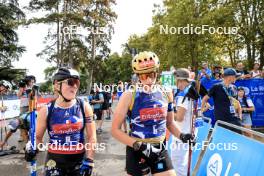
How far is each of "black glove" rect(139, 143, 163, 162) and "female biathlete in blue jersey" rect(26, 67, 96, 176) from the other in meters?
0.56

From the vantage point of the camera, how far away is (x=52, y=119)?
149 inches

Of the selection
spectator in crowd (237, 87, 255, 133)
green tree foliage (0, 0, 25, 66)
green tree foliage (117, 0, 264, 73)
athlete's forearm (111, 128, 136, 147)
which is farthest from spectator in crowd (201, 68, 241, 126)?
green tree foliage (0, 0, 25, 66)

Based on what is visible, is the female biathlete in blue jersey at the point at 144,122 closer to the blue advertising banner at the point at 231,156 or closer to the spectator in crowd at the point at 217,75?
the blue advertising banner at the point at 231,156

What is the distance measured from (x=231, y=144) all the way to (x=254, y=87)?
8432 mm

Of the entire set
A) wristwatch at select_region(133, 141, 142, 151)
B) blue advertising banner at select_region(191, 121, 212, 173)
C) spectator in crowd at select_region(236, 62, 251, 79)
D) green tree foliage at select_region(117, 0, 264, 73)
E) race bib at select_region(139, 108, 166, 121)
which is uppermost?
green tree foliage at select_region(117, 0, 264, 73)

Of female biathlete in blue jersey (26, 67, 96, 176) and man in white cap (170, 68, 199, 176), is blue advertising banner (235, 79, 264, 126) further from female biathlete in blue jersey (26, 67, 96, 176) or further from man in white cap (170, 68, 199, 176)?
female biathlete in blue jersey (26, 67, 96, 176)

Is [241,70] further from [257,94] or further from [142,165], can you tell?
[142,165]

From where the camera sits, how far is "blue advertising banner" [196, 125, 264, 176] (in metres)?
3.94

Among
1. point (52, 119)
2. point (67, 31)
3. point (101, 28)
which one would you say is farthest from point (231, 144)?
point (101, 28)

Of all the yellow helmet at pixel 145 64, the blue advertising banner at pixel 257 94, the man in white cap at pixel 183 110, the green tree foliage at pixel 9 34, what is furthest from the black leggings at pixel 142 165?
the green tree foliage at pixel 9 34

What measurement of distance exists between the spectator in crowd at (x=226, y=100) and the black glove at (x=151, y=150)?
3.35 m

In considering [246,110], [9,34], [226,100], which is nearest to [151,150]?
[226,100]

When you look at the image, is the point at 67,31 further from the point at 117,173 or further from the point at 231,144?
the point at 231,144

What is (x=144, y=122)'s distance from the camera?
3.82 meters
